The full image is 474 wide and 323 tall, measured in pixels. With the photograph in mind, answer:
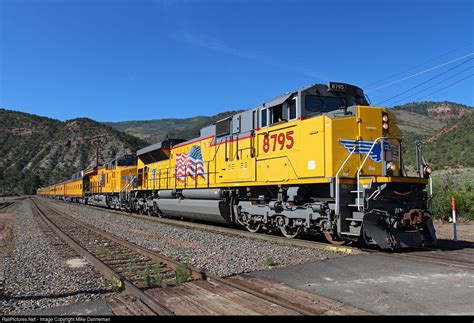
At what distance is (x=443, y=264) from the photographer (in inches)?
279

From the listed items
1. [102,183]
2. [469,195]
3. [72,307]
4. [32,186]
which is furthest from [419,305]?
[32,186]

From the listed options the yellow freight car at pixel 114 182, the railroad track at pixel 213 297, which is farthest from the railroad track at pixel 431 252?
the yellow freight car at pixel 114 182

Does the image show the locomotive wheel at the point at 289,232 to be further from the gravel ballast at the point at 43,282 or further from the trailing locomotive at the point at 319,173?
the gravel ballast at the point at 43,282

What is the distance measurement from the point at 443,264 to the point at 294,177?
4003 mm

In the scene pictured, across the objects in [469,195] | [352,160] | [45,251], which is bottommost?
[45,251]

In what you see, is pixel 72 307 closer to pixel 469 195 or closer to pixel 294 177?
pixel 294 177

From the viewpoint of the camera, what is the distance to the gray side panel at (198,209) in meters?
13.8

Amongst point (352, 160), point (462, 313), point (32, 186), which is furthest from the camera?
point (32, 186)

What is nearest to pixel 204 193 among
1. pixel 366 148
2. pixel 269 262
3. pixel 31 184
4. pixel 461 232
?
pixel 366 148

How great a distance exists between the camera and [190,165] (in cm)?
1669

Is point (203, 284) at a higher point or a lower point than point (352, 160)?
lower

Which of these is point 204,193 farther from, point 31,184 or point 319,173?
point 31,184

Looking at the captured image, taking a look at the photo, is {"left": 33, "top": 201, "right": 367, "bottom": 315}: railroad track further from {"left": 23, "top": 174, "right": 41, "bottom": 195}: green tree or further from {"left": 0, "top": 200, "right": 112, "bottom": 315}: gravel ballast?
{"left": 23, "top": 174, "right": 41, "bottom": 195}: green tree

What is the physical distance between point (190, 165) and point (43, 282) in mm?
10356
